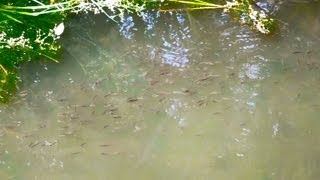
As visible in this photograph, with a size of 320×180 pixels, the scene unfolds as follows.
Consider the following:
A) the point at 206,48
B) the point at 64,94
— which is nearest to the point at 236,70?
the point at 206,48

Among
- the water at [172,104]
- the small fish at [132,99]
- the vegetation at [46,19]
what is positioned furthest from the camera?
the vegetation at [46,19]

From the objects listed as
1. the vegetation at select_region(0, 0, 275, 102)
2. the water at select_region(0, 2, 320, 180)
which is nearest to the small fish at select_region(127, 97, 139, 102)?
the water at select_region(0, 2, 320, 180)

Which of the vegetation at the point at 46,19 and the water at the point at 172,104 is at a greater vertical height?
the vegetation at the point at 46,19

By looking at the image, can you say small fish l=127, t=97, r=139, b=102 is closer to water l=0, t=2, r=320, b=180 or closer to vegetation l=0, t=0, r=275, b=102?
water l=0, t=2, r=320, b=180

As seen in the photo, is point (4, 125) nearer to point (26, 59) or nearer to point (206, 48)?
point (26, 59)

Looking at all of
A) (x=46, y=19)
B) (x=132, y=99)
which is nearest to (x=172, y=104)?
(x=132, y=99)

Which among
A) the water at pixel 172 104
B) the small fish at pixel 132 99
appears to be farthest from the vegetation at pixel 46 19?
the small fish at pixel 132 99

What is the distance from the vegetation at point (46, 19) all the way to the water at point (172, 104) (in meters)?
0.05

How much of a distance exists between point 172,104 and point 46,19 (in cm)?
73

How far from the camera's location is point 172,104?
1.95 meters

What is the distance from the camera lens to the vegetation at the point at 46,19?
2121mm

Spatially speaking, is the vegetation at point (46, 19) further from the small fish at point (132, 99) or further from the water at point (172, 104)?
the small fish at point (132, 99)

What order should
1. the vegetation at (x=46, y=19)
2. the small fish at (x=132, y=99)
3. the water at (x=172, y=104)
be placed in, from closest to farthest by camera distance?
the water at (x=172, y=104)
the small fish at (x=132, y=99)
the vegetation at (x=46, y=19)

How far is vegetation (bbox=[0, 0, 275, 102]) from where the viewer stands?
2.12m
